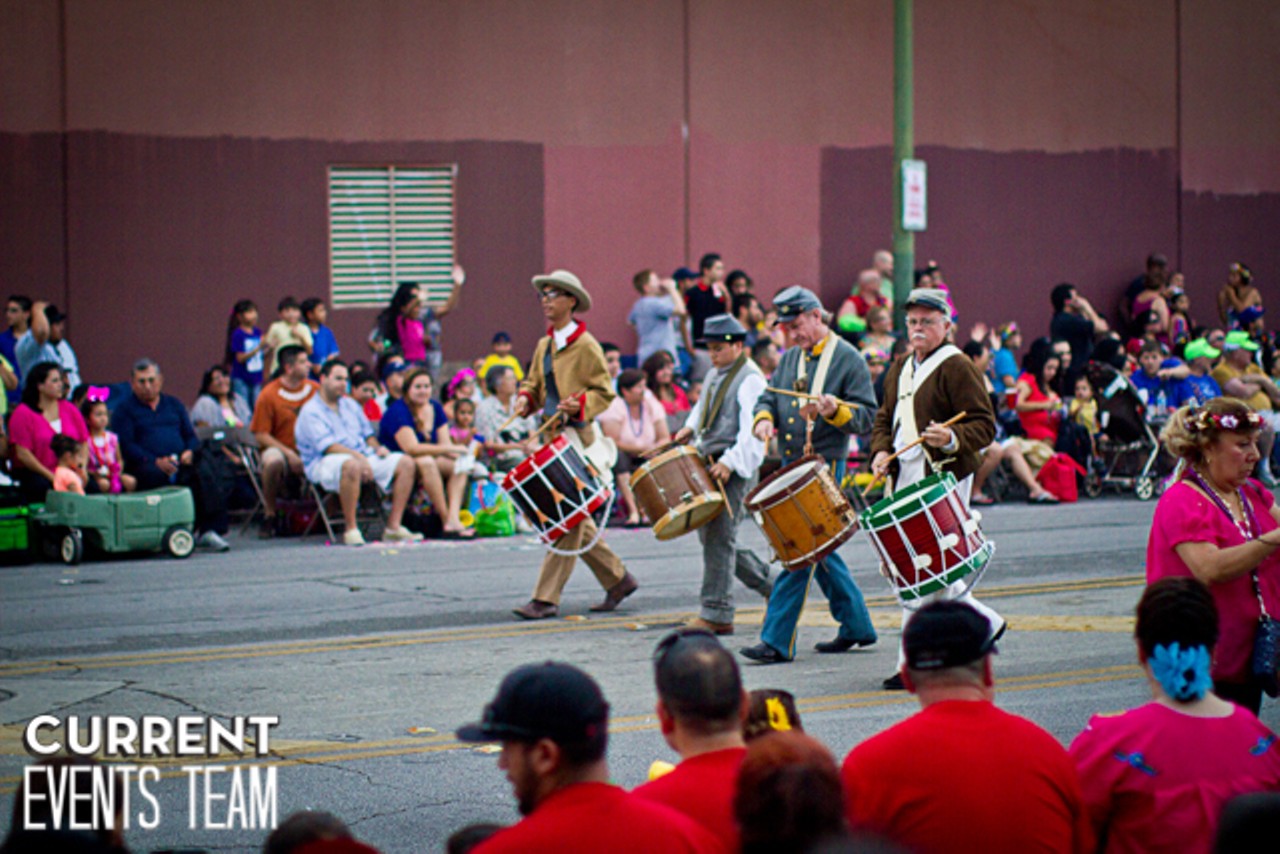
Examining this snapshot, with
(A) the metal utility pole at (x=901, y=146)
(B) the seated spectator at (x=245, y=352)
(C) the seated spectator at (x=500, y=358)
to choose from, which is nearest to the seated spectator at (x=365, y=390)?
(B) the seated spectator at (x=245, y=352)

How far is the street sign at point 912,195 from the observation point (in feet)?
61.3

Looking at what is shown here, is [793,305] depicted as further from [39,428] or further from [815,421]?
[39,428]

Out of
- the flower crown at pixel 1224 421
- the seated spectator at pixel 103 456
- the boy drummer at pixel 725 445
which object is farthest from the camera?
the seated spectator at pixel 103 456

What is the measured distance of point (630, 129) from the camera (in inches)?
878

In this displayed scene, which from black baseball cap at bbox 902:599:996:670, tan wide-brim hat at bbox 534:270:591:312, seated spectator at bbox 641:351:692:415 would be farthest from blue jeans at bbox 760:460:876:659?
seated spectator at bbox 641:351:692:415

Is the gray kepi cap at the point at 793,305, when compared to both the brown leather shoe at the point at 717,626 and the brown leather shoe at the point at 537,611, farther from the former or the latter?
the brown leather shoe at the point at 537,611

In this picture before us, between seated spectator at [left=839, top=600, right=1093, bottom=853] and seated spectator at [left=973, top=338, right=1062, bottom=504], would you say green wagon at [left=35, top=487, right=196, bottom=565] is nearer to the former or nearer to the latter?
seated spectator at [left=973, top=338, right=1062, bottom=504]

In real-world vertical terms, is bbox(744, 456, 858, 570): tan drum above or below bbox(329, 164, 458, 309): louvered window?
below

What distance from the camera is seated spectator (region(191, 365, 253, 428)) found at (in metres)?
17.8

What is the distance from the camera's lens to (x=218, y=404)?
1800 cm

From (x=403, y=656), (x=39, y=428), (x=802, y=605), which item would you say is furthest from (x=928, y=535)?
(x=39, y=428)

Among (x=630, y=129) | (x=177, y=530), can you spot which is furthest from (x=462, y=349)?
(x=177, y=530)

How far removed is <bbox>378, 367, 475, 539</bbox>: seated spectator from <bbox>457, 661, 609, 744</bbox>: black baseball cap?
41.6ft

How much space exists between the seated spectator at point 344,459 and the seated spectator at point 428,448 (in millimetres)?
176
